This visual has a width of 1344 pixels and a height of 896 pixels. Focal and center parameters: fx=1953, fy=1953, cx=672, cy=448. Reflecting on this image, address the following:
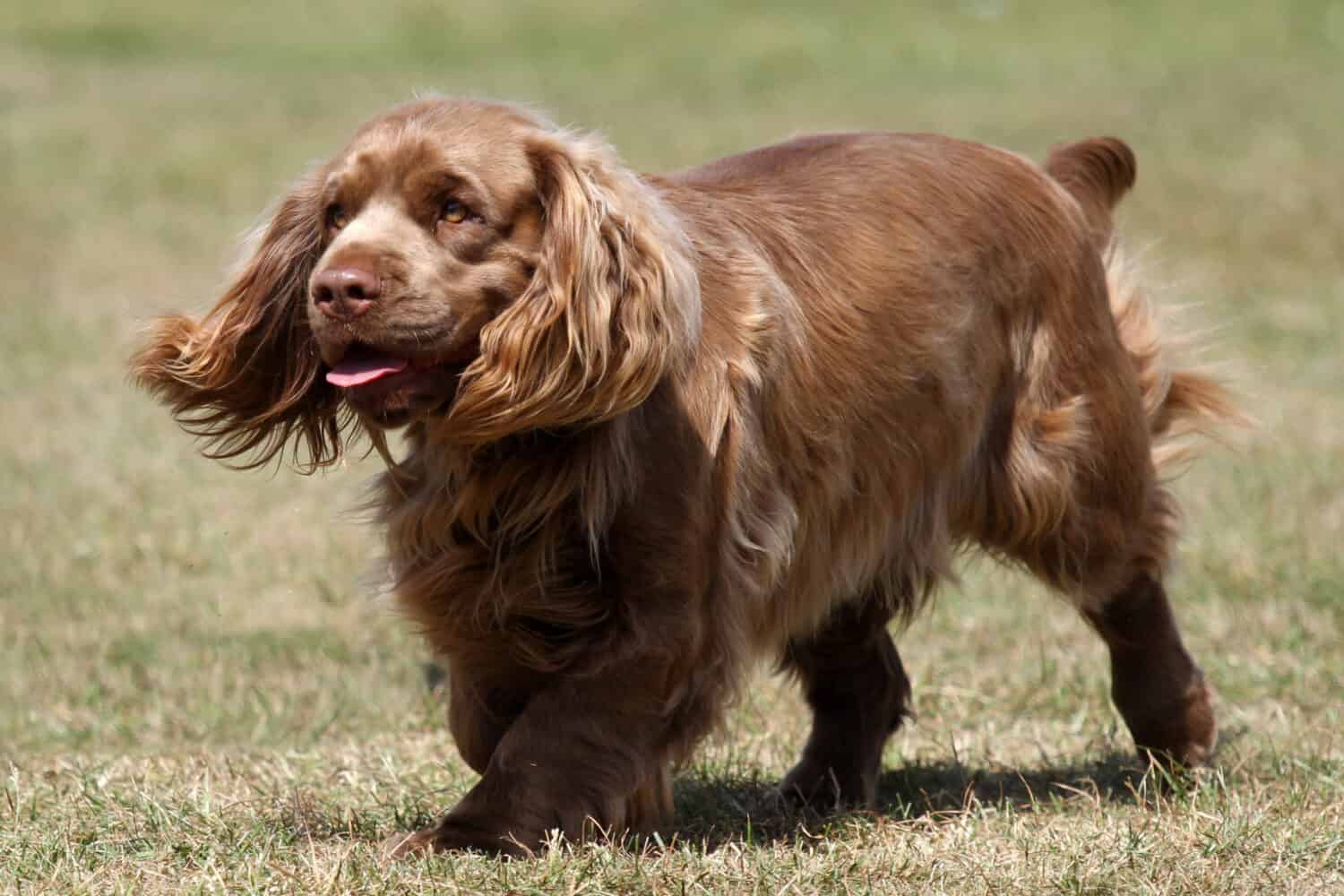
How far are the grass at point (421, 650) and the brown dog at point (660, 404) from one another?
13.2 inches

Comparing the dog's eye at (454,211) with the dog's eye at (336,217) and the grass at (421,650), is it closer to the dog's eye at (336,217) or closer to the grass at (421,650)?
the dog's eye at (336,217)

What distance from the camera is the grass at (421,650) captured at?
3.90m

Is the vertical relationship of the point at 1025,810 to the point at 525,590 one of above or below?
below

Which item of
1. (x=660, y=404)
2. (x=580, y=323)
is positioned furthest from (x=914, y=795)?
(x=580, y=323)

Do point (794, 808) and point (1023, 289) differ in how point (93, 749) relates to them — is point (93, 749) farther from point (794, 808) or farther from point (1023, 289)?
point (1023, 289)

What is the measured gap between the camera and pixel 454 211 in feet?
12.4

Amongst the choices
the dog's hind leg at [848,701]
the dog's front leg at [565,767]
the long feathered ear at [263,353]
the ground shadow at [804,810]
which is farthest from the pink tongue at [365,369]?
the dog's hind leg at [848,701]

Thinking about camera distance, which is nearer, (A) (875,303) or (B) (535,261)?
(B) (535,261)

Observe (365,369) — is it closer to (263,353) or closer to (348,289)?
(348,289)

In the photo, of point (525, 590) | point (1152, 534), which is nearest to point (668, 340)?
point (525, 590)

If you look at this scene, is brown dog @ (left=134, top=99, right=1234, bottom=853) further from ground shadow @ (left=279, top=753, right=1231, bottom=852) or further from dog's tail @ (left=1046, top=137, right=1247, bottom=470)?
dog's tail @ (left=1046, top=137, right=1247, bottom=470)

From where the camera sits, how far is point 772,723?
584cm

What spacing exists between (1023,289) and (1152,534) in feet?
2.75

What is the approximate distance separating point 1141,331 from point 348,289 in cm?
263
